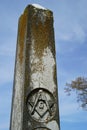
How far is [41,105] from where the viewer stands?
5.71 m

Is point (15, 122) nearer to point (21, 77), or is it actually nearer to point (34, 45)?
point (21, 77)

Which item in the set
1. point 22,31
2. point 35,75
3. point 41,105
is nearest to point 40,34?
point 22,31

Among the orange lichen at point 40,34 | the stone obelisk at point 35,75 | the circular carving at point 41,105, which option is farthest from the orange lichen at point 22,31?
the circular carving at point 41,105

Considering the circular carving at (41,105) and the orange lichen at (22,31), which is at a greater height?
the orange lichen at (22,31)

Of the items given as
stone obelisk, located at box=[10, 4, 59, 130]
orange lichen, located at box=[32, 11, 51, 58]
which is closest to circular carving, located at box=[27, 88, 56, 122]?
stone obelisk, located at box=[10, 4, 59, 130]

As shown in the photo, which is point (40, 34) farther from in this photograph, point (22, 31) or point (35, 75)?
point (35, 75)

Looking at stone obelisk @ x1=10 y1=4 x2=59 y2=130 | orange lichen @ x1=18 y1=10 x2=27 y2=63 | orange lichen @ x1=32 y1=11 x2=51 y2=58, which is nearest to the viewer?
stone obelisk @ x1=10 y1=4 x2=59 y2=130

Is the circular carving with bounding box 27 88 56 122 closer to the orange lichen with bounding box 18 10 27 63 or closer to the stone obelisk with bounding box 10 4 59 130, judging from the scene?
the stone obelisk with bounding box 10 4 59 130

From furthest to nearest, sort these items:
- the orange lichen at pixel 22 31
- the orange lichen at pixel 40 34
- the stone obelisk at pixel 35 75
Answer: the orange lichen at pixel 22 31 → the orange lichen at pixel 40 34 → the stone obelisk at pixel 35 75

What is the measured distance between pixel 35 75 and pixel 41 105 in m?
0.57

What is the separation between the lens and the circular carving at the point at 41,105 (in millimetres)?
5633

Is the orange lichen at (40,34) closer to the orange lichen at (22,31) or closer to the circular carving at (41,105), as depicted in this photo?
the orange lichen at (22,31)

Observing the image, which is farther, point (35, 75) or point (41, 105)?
point (35, 75)

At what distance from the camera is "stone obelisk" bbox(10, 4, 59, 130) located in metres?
5.62
